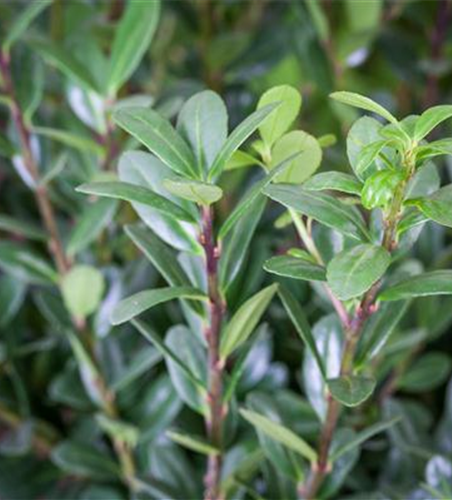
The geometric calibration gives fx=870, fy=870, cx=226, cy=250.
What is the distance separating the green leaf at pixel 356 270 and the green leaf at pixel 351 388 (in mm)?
64

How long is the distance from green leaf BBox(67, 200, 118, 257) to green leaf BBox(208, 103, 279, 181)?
180 mm

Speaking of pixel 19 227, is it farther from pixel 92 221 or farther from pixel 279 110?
pixel 279 110

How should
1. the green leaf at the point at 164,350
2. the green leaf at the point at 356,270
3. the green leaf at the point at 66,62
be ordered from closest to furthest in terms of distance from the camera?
the green leaf at the point at 356,270
the green leaf at the point at 164,350
the green leaf at the point at 66,62

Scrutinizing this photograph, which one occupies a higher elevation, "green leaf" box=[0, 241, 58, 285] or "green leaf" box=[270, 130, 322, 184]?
"green leaf" box=[270, 130, 322, 184]

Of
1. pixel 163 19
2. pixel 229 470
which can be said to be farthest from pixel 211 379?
pixel 163 19

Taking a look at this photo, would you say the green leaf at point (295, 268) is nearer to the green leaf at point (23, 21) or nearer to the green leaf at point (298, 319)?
the green leaf at point (298, 319)

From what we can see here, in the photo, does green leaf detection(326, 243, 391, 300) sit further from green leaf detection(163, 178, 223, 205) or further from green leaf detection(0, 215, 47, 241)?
green leaf detection(0, 215, 47, 241)

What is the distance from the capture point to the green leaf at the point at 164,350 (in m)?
0.41

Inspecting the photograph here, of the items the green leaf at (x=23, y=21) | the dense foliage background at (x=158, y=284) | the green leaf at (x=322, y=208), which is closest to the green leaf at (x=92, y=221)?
the dense foliage background at (x=158, y=284)

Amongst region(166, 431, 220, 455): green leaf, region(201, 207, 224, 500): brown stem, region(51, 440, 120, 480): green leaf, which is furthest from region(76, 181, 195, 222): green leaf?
region(51, 440, 120, 480): green leaf

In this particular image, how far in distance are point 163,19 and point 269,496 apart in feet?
1.24

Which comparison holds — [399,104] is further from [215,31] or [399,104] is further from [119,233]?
[119,233]

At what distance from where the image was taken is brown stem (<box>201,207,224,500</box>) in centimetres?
38

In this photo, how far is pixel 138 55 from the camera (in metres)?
0.52
